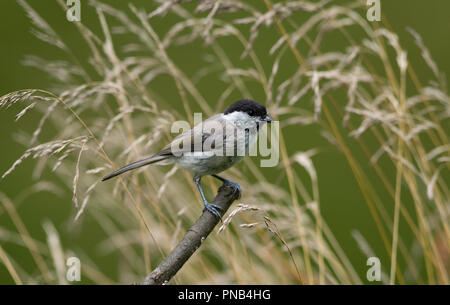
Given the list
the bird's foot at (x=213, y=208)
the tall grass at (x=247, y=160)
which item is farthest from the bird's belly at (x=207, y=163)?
the bird's foot at (x=213, y=208)

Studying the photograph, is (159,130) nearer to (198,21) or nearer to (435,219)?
(198,21)

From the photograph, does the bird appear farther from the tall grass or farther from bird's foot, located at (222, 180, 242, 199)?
the tall grass

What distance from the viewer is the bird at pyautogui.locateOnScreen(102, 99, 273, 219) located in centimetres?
220

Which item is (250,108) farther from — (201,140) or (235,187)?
(235,187)

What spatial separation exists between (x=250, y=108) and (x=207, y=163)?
30 cm

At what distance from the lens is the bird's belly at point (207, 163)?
2.18m

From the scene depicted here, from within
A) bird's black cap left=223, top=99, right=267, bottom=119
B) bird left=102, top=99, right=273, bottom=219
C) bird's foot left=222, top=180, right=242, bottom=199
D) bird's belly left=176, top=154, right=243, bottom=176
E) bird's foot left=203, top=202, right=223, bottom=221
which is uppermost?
bird's black cap left=223, top=99, right=267, bottom=119

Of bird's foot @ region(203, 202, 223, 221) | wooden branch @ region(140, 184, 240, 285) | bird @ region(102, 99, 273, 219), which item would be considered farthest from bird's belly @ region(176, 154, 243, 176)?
wooden branch @ region(140, 184, 240, 285)

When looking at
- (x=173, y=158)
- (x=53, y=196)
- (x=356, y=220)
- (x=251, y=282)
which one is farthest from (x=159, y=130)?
(x=53, y=196)

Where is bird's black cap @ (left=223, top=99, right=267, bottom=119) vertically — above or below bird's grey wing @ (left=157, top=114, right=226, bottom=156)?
above

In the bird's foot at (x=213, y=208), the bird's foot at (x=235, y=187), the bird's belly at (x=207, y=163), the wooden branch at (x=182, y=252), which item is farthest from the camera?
the bird's belly at (x=207, y=163)

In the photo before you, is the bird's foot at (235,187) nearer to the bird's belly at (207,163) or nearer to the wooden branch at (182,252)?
the bird's belly at (207,163)

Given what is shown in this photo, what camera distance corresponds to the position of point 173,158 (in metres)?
2.35
